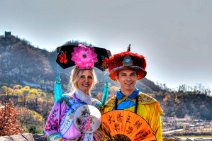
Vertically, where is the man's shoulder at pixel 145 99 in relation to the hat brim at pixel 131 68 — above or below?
below

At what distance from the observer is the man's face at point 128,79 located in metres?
4.37

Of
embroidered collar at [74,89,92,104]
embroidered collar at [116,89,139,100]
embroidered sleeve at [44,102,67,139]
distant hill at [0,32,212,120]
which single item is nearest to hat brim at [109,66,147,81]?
embroidered collar at [116,89,139,100]

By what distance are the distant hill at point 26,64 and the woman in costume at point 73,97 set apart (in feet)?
331

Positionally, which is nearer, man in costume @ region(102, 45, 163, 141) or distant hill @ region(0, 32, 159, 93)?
man in costume @ region(102, 45, 163, 141)

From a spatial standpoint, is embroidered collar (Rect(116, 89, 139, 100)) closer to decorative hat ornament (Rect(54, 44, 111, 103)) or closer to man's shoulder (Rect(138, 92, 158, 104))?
man's shoulder (Rect(138, 92, 158, 104))

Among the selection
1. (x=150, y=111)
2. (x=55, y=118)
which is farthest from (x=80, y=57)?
(x=150, y=111)

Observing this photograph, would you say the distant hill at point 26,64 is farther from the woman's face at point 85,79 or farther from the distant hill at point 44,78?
the woman's face at point 85,79

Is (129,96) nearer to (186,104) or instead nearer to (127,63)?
(127,63)

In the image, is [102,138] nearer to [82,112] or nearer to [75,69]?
[82,112]

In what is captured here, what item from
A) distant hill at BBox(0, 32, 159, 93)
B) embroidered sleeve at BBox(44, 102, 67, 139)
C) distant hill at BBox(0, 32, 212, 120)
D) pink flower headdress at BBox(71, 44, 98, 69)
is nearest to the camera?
embroidered sleeve at BBox(44, 102, 67, 139)

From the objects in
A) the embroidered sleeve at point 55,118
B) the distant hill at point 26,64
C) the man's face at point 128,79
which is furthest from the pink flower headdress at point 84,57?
the distant hill at point 26,64

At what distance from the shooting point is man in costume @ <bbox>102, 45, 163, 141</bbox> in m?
4.29

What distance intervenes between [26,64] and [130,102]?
129m

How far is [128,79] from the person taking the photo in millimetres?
4363
